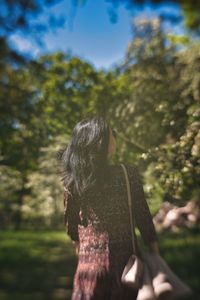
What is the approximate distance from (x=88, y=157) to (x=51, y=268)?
679 centimetres

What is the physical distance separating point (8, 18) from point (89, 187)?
419 cm

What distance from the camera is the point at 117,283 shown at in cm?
276

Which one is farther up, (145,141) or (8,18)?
(8,18)

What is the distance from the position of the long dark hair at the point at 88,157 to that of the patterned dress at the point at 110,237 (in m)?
0.07

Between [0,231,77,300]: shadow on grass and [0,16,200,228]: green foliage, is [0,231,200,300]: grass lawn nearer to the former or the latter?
[0,231,77,300]: shadow on grass

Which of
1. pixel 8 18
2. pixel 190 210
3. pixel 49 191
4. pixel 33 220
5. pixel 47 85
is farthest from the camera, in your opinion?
pixel 33 220

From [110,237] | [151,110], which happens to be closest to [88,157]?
[110,237]

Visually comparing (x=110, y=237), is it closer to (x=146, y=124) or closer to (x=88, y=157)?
(x=88, y=157)

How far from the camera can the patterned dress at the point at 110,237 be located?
2766mm

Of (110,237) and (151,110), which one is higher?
(151,110)

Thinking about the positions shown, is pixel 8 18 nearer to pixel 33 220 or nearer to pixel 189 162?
pixel 189 162

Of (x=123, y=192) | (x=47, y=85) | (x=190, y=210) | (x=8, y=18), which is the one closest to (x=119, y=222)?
(x=123, y=192)

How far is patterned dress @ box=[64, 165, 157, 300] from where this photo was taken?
109 inches

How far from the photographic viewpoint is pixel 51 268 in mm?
9258
